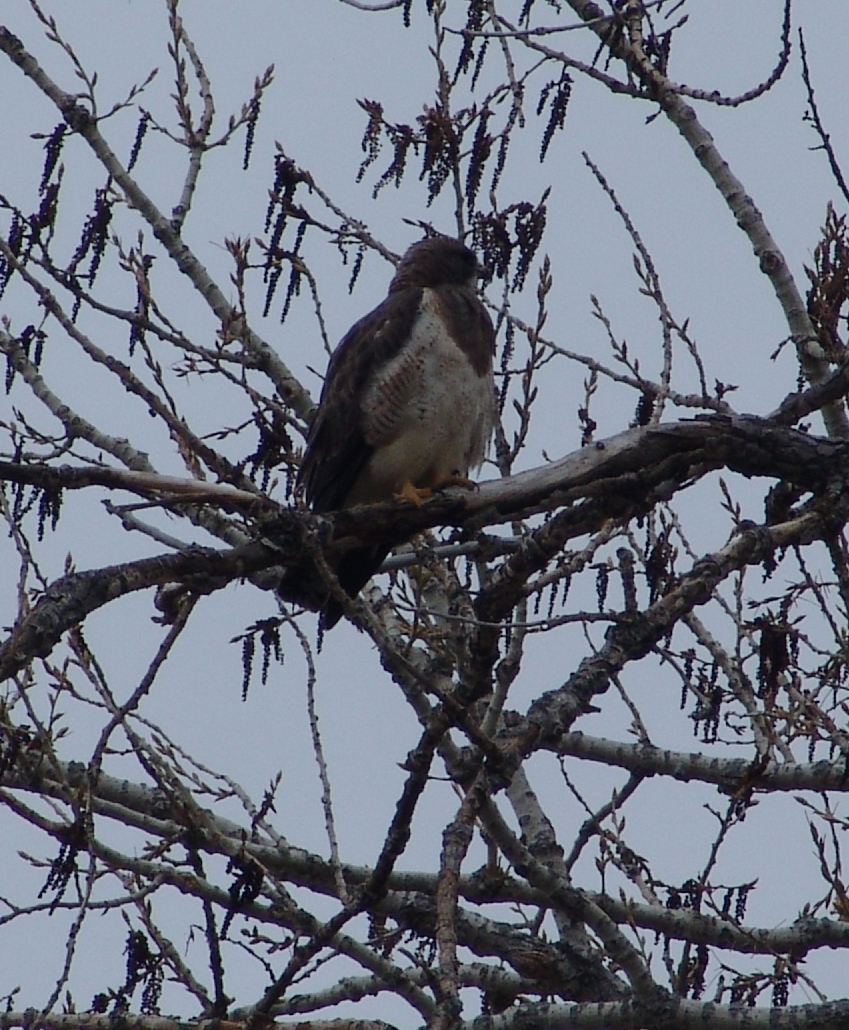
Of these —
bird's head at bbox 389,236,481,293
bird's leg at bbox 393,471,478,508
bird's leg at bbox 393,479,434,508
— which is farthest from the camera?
bird's head at bbox 389,236,481,293

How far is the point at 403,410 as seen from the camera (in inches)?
219

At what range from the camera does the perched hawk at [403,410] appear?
5547mm

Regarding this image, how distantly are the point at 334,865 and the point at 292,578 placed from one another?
1277 mm

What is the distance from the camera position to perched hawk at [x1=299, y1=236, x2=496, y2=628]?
18.2 feet

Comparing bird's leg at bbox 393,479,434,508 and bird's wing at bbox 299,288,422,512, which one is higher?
bird's wing at bbox 299,288,422,512

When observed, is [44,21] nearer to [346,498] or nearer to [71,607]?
[346,498]

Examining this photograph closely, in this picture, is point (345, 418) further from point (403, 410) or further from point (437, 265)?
point (437, 265)

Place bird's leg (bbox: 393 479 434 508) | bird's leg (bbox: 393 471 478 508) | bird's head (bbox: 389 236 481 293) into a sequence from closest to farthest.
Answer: bird's leg (bbox: 393 479 434 508) → bird's leg (bbox: 393 471 478 508) → bird's head (bbox: 389 236 481 293)

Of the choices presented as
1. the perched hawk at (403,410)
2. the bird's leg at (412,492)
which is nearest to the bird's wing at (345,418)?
the perched hawk at (403,410)

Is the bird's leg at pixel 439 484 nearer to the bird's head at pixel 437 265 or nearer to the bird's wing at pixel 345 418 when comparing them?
the bird's wing at pixel 345 418

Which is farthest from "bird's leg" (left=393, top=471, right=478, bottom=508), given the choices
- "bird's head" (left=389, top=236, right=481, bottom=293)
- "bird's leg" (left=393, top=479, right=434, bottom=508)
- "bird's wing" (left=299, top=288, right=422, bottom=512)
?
"bird's head" (left=389, top=236, right=481, bottom=293)

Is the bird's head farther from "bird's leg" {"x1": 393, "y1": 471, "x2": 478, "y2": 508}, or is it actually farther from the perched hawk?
"bird's leg" {"x1": 393, "y1": 471, "x2": 478, "y2": 508}

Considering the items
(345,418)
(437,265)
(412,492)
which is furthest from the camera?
(437,265)

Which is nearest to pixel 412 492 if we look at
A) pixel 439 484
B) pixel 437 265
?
pixel 439 484
